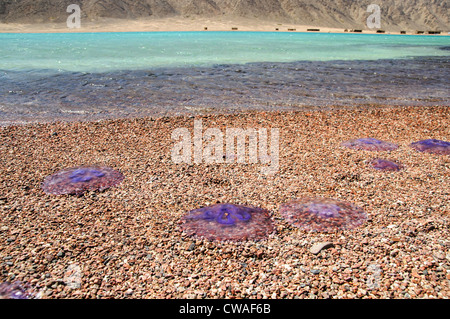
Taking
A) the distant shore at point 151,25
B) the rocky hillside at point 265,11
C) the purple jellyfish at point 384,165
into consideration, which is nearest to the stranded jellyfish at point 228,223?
the purple jellyfish at point 384,165

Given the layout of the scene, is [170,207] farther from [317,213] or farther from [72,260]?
[317,213]

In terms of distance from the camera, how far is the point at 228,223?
18.8 ft

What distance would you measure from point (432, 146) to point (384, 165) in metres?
2.24

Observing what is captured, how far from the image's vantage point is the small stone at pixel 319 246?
511 cm

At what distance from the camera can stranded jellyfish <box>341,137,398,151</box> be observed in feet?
31.1

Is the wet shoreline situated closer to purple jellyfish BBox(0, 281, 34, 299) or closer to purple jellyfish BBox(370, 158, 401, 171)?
purple jellyfish BBox(370, 158, 401, 171)

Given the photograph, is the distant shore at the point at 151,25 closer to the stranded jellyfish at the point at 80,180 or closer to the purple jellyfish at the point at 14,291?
the stranded jellyfish at the point at 80,180

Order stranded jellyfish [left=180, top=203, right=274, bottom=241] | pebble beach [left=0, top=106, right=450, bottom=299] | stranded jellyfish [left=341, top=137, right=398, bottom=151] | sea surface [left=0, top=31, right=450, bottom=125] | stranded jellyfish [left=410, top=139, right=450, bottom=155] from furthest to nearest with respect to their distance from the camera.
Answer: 1. sea surface [left=0, top=31, right=450, bottom=125]
2. stranded jellyfish [left=341, top=137, right=398, bottom=151]
3. stranded jellyfish [left=410, top=139, right=450, bottom=155]
4. stranded jellyfish [left=180, top=203, right=274, bottom=241]
5. pebble beach [left=0, top=106, right=450, bottom=299]

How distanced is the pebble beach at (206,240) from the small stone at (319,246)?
0.09 feet

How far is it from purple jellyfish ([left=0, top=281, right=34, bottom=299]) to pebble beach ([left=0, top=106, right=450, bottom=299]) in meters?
0.11

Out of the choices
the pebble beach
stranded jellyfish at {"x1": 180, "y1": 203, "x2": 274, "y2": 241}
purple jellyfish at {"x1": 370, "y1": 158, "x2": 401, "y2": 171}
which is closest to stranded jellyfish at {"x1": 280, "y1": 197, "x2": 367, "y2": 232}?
the pebble beach

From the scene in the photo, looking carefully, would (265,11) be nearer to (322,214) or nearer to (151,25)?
(151,25)

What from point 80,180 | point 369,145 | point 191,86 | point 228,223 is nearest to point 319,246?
point 228,223
